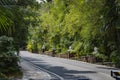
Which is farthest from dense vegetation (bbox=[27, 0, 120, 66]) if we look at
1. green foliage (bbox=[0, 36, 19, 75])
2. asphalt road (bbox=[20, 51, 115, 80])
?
asphalt road (bbox=[20, 51, 115, 80])

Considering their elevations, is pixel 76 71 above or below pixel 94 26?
below

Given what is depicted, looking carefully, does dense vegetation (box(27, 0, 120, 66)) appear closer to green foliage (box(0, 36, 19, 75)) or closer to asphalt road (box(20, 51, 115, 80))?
green foliage (box(0, 36, 19, 75))

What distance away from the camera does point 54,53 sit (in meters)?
54.7

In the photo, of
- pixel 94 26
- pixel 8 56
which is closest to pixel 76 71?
pixel 8 56

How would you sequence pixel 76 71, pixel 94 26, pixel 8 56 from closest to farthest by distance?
pixel 8 56
pixel 76 71
pixel 94 26

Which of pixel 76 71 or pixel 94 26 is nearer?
pixel 76 71

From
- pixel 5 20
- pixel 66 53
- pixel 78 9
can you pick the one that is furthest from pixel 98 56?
pixel 5 20

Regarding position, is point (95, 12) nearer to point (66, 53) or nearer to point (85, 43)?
point (85, 43)

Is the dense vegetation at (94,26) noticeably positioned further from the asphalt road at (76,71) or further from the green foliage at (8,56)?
the asphalt road at (76,71)

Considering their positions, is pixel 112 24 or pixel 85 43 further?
pixel 85 43

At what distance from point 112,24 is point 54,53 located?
26215 mm

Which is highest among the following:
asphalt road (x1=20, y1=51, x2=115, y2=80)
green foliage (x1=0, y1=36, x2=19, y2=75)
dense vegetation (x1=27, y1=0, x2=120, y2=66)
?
dense vegetation (x1=27, y1=0, x2=120, y2=66)

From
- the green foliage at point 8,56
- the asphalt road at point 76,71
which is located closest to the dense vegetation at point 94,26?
the green foliage at point 8,56

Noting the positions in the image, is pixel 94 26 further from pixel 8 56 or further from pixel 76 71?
pixel 8 56
